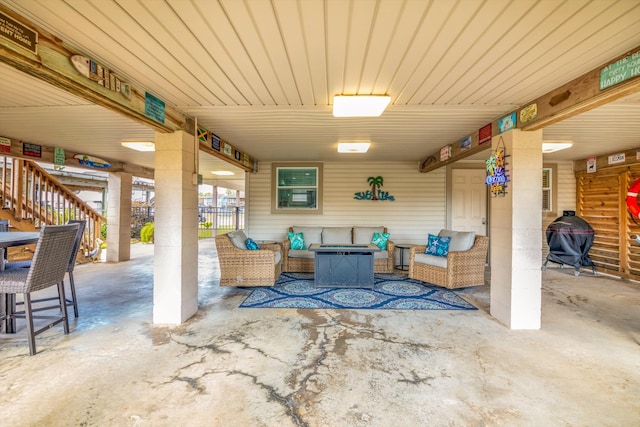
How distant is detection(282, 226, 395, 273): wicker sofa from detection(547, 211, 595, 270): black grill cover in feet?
11.6

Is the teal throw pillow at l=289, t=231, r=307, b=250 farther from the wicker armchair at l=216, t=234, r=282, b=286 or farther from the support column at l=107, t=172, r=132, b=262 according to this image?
the support column at l=107, t=172, r=132, b=262

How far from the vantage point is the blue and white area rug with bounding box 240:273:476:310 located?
3.79 meters

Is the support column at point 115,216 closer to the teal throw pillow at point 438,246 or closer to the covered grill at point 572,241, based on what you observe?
the teal throw pillow at point 438,246

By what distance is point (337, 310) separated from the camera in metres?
3.64

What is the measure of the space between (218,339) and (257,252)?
1892 mm

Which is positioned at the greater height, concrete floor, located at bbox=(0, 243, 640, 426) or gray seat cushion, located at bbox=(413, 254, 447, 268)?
gray seat cushion, located at bbox=(413, 254, 447, 268)

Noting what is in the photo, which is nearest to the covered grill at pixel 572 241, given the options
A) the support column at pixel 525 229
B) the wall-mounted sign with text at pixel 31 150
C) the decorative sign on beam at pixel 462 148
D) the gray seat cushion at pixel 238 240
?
the decorative sign on beam at pixel 462 148

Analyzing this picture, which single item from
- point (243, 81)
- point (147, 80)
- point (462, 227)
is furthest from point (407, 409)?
point (462, 227)

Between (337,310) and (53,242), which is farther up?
(53,242)

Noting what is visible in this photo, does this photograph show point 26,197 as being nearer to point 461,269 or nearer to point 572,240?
point 461,269

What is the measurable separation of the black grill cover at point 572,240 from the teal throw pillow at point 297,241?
528cm

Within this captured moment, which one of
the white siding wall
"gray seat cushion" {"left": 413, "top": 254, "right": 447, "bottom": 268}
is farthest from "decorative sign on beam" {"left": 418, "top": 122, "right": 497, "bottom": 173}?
"gray seat cushion" {"left": 413, "top": 254, "right": 447, "bottom": 268}

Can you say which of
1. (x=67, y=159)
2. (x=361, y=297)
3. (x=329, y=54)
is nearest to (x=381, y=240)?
(x=361, y=297)

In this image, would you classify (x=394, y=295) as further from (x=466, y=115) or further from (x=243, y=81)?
(x=243, y=81)
